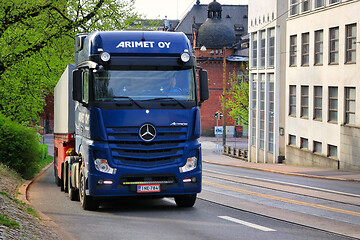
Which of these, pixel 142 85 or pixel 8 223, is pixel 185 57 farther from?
pixel 8 223

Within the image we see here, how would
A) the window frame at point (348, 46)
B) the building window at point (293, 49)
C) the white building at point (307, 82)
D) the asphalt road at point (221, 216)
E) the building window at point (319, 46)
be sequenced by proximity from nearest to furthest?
the asphalt road at point (221, 216) < the window frame at point (348, 46) < the white building at point (307, 82) < the building window at point (319, 46) < the building window at point (293, 49)

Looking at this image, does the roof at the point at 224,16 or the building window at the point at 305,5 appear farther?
the roof at the point at 224,16

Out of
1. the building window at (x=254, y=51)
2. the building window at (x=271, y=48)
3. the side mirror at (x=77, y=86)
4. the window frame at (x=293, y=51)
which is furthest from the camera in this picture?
the building window at (x=254, y=51)

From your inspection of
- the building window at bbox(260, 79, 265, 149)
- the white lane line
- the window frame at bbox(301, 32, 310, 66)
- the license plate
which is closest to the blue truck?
the license plate

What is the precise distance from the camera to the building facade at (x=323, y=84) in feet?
123

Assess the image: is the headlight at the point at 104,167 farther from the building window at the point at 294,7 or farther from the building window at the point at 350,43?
the building window at the point at 294,7

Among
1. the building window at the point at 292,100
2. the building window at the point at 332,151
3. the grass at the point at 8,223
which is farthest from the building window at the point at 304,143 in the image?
the grass at the point at 8,223

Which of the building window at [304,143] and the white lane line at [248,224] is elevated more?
the white lane line at [248,224]

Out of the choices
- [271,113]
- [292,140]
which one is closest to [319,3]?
[292,140]

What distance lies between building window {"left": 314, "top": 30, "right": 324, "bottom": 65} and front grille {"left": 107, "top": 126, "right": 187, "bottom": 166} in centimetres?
3029

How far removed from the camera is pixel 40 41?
100ft

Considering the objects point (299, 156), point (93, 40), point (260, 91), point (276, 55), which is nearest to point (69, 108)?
point (93, 40)

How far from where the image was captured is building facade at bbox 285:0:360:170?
37594mm

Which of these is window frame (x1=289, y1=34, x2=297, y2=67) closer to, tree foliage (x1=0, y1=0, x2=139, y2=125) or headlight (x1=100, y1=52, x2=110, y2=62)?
tree foliage (x1=0, y1=0, x2=139, y2=125)
